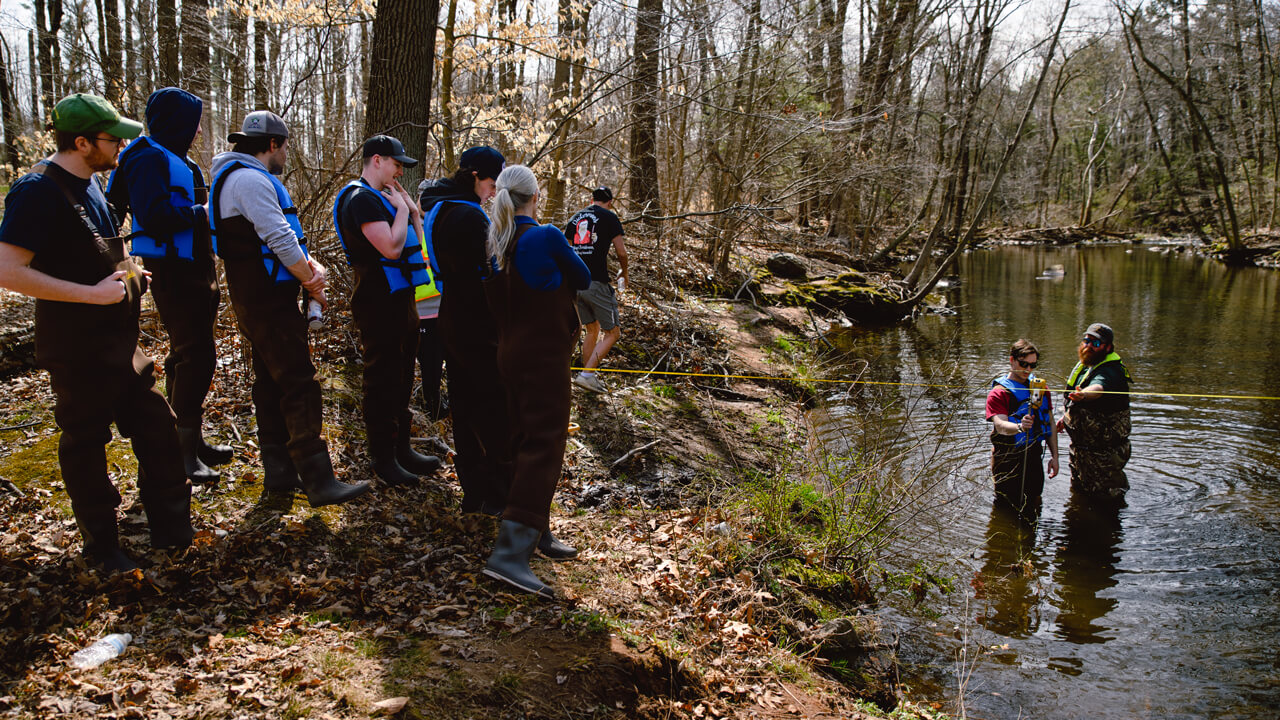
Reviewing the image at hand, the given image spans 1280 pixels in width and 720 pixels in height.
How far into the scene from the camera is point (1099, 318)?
688 inches

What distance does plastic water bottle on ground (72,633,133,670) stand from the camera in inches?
115

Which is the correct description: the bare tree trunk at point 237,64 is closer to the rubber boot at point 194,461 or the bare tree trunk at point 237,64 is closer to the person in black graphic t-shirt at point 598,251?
the person in black graphic t-shirt at point 598,251

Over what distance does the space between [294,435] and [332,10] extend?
5.32 metres

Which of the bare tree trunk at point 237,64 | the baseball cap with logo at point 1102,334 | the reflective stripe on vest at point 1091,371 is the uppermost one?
the bare tree trunk at point 237,64

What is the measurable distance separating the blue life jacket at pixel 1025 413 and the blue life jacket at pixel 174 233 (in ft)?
19.8

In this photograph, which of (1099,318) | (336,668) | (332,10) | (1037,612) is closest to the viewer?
(336,668)

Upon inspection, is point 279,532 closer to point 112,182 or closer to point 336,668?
point 336,668

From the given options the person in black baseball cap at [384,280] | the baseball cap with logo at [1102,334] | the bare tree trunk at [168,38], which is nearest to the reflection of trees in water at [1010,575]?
the baseball cap with logo at [1102,334]

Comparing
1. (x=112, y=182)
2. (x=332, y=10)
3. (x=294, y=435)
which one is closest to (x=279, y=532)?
(x=294, y=435)

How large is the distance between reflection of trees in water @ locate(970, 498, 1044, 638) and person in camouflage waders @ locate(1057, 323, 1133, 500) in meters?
0.73

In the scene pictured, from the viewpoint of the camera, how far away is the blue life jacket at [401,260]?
4453 mm

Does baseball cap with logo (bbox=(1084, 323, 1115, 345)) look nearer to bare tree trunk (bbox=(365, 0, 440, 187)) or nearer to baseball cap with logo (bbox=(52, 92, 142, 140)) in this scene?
bare tree trunk (bbox=(365, 0, 440, 187))

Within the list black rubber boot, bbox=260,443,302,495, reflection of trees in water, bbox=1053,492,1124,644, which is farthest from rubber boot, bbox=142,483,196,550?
reflection of trees in water, bbox=1053,492,1124,644

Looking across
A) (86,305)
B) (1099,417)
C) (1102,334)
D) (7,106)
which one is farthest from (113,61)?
(1099,417)
